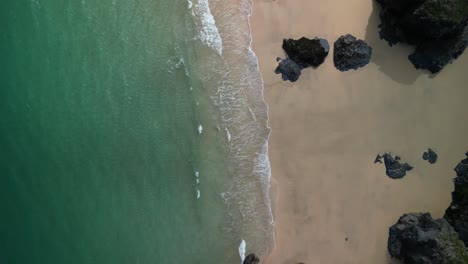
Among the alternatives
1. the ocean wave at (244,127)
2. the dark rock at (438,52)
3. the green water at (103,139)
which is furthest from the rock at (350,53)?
the green water at (103,139)

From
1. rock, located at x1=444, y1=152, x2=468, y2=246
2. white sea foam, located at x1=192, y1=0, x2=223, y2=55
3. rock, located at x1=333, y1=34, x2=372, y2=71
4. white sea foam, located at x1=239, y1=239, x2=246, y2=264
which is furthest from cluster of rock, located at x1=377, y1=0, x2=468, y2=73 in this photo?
white sea foam, located at x1=239, y1=239, x2=246, y2=264

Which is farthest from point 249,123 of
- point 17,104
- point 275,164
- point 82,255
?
point 17,104

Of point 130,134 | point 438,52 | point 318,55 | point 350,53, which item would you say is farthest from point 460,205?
point 130,134

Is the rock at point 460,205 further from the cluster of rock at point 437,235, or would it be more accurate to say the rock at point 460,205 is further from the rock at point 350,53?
the rock at point 350,53

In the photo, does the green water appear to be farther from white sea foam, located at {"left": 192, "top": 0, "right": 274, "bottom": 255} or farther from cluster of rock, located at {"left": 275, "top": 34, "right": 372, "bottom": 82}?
cluster of rock, located at {"left": 275, "top": 34, "right": 372, "bottom": 82}

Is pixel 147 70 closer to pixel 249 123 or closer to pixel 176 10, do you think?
pixel 176 10
